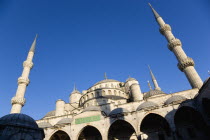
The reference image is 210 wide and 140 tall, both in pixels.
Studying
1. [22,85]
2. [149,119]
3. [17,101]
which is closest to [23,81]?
[22,85]

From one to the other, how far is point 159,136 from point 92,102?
9633mm

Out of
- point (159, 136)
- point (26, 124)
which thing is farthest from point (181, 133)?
point (26, 124)

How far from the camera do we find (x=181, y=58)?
71.3 feet

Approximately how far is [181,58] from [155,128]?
972 centimetres

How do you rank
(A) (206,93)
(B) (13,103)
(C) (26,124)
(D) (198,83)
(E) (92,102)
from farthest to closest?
(E) (92,102) < (B) (13,103) < (D) (198,83) < (A) (206,93) < (C) (26,124)

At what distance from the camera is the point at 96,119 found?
17.1 m

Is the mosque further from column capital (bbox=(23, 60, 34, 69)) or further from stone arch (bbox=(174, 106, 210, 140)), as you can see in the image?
column capital (bbox=(23, 60, 34, 69))

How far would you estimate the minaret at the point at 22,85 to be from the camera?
69.3 feet

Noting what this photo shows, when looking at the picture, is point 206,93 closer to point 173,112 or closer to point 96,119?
point 173,112

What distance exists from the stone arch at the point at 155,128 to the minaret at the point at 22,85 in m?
15.1

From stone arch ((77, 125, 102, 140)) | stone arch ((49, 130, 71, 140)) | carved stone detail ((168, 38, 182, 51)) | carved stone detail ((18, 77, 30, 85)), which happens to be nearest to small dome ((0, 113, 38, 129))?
stone arch ((49, 130, 71, 140))

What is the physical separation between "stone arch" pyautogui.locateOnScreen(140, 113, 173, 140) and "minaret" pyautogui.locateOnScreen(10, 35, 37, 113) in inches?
595

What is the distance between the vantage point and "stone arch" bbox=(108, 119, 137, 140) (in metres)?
18.1

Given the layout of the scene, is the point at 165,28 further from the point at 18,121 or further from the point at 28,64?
the point at 18,121
